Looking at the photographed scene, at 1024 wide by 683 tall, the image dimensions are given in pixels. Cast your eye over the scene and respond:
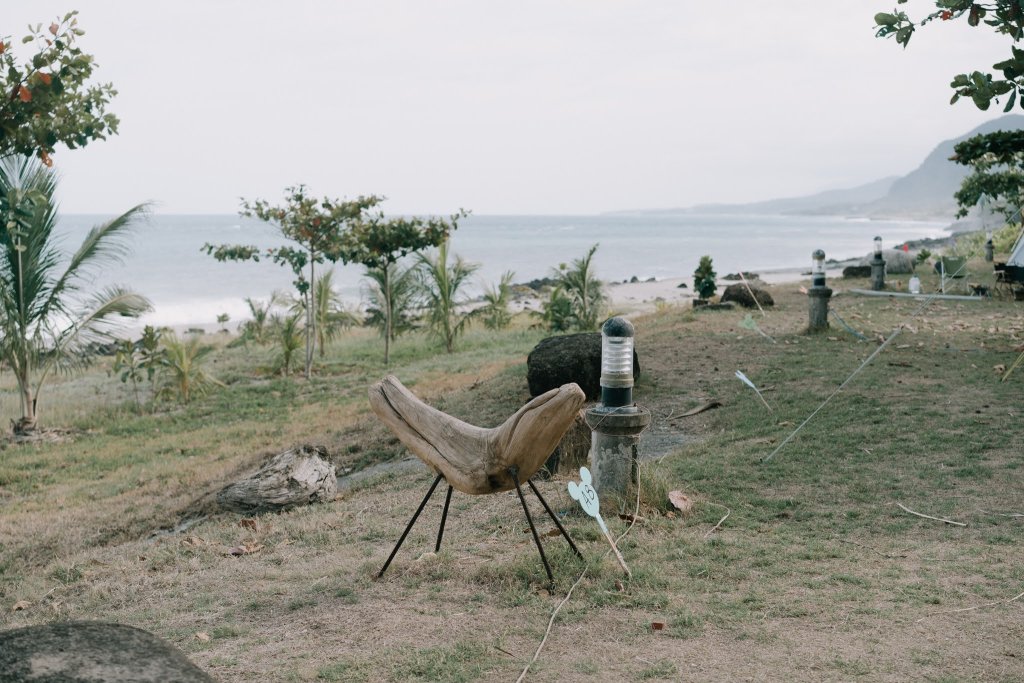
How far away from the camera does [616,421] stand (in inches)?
203

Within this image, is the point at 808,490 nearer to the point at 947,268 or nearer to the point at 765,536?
the point at 765,536

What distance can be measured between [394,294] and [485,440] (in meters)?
12.4

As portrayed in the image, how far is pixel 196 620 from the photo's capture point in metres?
4.11

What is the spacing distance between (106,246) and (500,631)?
10218 millimetres

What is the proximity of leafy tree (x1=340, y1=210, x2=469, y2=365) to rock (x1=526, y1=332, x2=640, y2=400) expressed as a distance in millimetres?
6936

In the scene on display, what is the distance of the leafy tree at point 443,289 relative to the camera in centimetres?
1614

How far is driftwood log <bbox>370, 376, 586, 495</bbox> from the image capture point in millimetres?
4113

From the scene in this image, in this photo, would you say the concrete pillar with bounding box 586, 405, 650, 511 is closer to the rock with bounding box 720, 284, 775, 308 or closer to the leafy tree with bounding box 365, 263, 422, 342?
the rock with bounding box 720, 284, 775, 308

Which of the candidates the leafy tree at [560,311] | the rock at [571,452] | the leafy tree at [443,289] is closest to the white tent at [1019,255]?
the rock at [571,452]

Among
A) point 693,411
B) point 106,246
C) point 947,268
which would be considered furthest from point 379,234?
point 947,268

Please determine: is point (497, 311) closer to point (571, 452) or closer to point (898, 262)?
point (898, 262)

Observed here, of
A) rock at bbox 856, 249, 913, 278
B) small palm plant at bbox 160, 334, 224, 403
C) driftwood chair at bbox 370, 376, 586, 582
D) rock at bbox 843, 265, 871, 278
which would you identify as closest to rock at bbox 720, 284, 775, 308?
rock at bbox 843, 265, 871, 278

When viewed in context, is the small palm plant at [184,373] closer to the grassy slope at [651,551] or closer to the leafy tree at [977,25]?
the grassy slope at [651,551]

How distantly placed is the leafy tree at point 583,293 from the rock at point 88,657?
13.2 m
